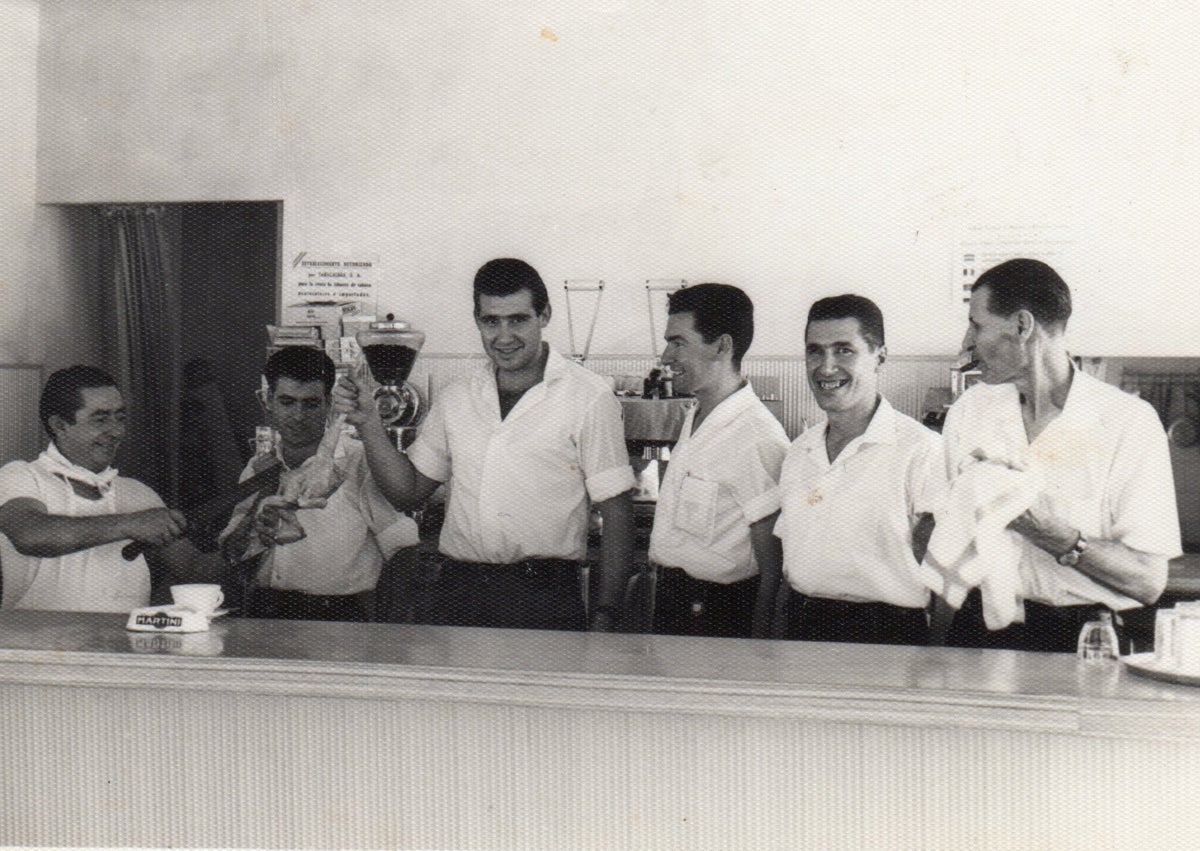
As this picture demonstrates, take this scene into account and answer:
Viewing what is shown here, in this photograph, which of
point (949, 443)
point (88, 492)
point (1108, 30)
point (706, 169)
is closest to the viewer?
point (949, 443)

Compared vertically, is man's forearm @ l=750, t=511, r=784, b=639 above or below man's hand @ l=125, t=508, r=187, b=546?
below

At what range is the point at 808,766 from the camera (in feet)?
7.57

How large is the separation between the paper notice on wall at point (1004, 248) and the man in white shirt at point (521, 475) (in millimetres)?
2017

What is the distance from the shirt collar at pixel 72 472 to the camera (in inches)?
137

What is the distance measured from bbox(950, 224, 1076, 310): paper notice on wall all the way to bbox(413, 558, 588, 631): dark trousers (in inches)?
88.2

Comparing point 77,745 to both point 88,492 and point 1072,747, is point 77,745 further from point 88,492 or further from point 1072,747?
point 1072,747

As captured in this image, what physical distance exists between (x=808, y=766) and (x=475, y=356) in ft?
10.7

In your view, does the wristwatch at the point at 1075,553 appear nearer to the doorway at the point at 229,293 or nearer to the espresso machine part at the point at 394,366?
the espresso machine part at the point at 394,366

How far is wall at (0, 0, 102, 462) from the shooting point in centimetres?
550

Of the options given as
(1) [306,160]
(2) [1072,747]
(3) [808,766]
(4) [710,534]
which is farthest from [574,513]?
(1) [306,160]

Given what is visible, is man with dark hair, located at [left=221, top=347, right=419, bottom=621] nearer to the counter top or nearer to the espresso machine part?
the espresso machine part

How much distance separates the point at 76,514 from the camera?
11.4 feet

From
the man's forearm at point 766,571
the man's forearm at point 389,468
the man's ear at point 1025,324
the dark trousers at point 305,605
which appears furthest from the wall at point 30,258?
the man's ear at point 1025,324

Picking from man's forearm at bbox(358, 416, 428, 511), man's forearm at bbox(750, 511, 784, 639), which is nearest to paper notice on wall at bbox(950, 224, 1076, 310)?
man's forearm at bbox(750, 511, 784, 639)
